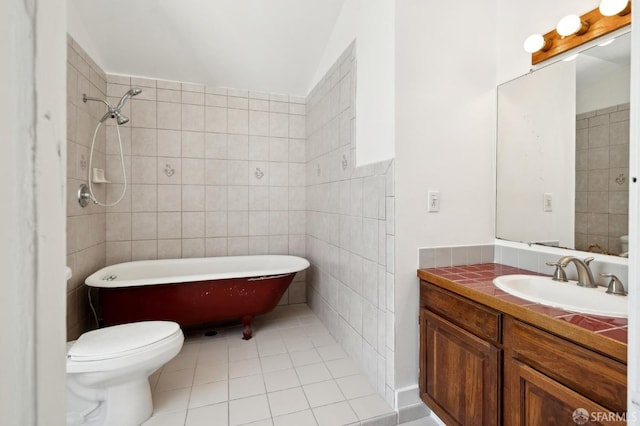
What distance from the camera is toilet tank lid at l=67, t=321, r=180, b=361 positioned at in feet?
4.89

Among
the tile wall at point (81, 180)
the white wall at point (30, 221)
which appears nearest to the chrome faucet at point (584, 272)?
the white wall at point (30, 221)

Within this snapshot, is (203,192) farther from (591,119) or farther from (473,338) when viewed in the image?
(591,119)

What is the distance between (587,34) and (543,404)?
1.65 metres

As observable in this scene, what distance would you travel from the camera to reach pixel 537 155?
174 centimetres

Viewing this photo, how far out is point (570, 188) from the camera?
62.0 inches

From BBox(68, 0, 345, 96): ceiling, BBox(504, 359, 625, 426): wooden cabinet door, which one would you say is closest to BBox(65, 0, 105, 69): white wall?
BBox(68, 0, 345, 96): ceiling

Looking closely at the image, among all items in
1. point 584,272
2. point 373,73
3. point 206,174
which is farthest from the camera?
point 206,174

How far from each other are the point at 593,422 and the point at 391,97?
1.58 m

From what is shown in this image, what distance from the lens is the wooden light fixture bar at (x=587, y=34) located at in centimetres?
134

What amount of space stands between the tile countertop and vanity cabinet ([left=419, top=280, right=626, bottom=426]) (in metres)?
0.03

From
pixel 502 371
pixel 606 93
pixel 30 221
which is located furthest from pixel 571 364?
pixel 30 221

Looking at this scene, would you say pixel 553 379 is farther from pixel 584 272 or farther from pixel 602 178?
pixel 602 178

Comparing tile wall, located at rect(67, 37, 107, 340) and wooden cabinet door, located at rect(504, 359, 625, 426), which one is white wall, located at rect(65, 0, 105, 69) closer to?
tile wall, located at rect(67, 37, 107, 340)

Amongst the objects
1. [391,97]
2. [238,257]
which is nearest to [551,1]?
[391,97]
